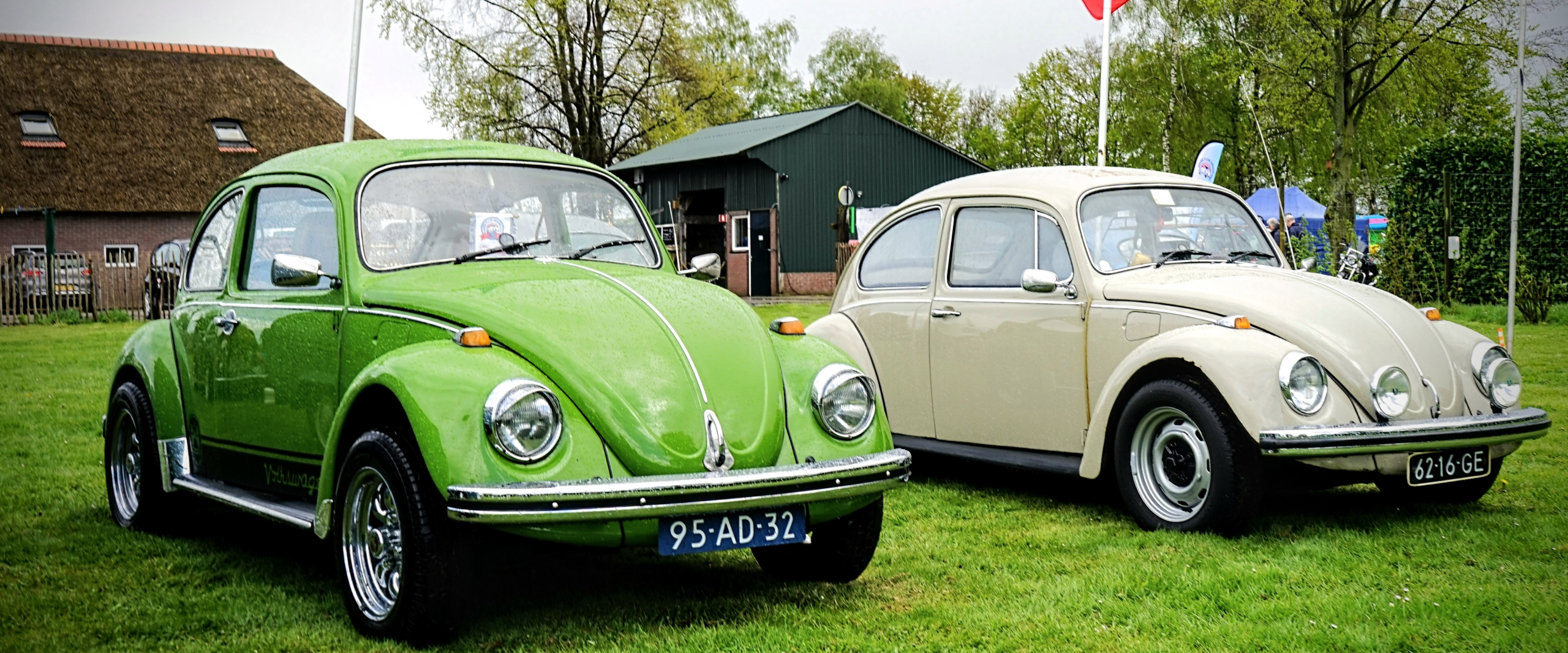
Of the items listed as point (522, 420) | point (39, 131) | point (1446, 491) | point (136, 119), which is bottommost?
point (1446, 491)

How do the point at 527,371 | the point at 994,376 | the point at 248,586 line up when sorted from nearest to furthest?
the point at 527,371
the point at 248,586
the point at 994,376

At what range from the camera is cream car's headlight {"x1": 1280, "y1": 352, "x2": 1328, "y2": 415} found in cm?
595

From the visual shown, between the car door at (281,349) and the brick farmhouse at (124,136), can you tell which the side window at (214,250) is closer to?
the car door at (281,349)

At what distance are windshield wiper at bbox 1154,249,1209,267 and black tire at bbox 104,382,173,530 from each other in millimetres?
5177

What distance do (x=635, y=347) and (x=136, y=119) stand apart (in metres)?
42.3

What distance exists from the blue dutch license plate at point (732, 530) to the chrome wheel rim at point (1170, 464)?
249 cm

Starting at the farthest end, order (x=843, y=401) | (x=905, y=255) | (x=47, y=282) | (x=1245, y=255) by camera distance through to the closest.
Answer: (x=47, y=282), (x=905, y=255), (x=1245, y=255), (x=843, y=401)

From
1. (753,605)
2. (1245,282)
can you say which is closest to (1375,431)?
(1245,282)

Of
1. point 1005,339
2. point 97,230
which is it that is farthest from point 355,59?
point 97,230

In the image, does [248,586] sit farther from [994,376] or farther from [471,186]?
[994,376]

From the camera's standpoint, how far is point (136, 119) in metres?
41.6

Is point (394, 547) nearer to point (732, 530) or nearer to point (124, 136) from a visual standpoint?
point (732, 530)

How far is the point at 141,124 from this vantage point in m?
41.5

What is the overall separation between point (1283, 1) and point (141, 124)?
33.4 metres
